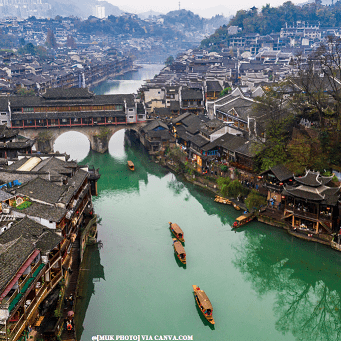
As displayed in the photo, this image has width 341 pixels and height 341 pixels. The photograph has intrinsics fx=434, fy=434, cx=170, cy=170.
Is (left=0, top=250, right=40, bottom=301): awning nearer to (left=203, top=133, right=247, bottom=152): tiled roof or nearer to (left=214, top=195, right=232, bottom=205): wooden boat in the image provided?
(left=214, top=195, right=232, bottom=205): wooden boat

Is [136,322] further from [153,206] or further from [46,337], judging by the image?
[153,206]

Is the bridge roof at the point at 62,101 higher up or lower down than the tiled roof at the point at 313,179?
higher up

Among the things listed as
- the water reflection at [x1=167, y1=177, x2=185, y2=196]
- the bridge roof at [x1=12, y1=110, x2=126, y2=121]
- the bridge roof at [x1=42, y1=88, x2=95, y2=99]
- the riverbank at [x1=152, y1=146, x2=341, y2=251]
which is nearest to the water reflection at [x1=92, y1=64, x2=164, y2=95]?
the bridge roof at [x1=42, y1=88, x2=95, y2=99]

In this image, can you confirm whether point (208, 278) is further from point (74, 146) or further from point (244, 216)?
Answer: point (74, 146)

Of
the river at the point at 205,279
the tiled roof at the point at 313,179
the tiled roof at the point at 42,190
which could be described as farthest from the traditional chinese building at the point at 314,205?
the tiled roof at the point at 42,190

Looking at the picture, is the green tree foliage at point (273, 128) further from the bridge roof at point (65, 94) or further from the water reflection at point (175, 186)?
the bridge roof at point (65, 94)
